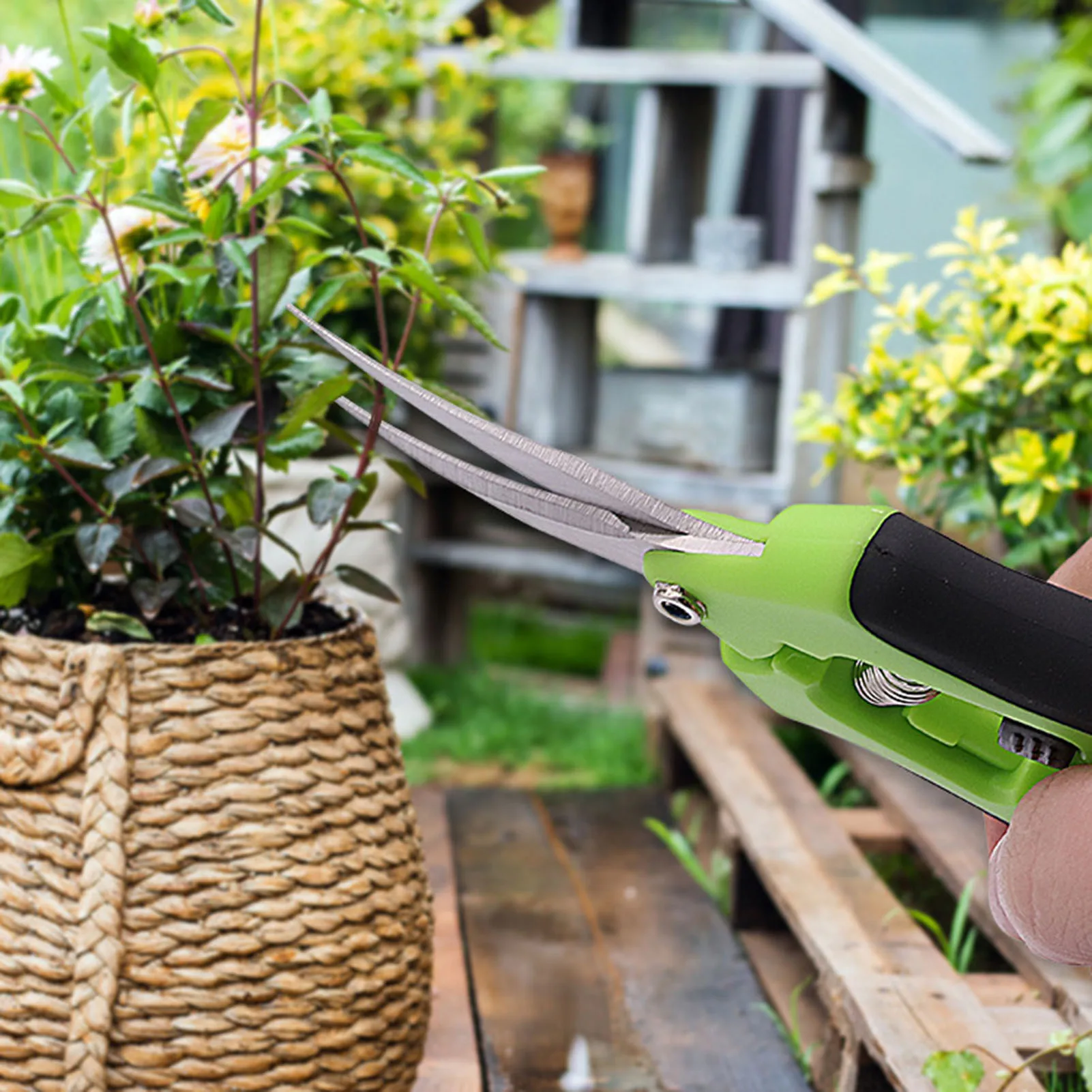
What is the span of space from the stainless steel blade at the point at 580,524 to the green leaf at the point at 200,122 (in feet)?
1.48

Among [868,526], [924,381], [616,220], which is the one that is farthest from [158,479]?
[616,220]

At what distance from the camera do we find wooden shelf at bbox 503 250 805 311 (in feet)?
7.47

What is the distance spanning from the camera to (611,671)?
3.31 meters

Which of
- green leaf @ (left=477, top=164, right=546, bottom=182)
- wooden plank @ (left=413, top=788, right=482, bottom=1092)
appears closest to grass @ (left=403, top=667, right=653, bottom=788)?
wooden plank @ (left=413, top=788, right=482, bottom=1092)

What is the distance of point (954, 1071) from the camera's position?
0.99m

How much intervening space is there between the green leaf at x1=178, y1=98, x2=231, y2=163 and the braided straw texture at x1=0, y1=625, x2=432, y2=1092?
371mm

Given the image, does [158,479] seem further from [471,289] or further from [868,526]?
[471,289]

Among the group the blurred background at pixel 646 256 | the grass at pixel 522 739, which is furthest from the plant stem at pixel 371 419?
the grass at pixel 522 739

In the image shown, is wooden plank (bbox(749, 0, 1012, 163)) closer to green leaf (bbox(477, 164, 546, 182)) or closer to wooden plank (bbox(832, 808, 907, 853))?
wooden plank (bbox(832, 808, 907, 853))

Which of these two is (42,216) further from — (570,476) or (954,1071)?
(954,1071)

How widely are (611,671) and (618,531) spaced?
2698 mm

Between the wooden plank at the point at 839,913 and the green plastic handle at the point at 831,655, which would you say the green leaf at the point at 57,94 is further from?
the wooden plank at the point at 839,913

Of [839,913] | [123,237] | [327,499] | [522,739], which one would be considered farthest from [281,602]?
[522,739]

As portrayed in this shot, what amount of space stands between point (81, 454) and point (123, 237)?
0.58 ft
